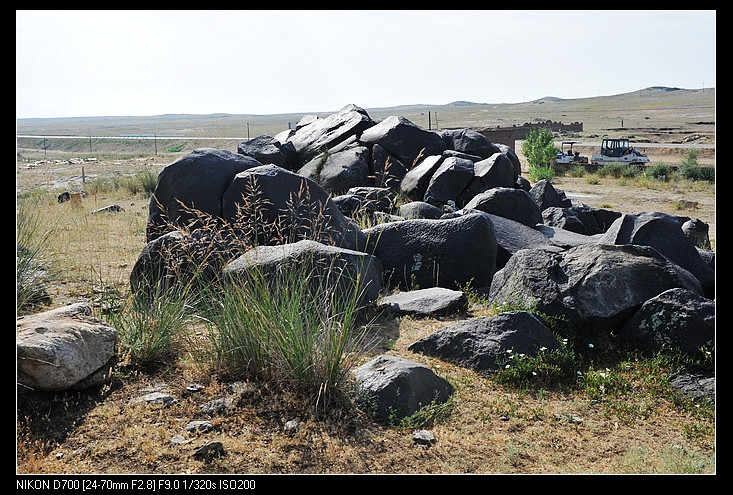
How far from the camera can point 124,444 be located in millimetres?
4043

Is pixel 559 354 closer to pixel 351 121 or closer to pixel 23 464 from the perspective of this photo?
pixel 23 464

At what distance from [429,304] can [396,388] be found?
2.52 meters

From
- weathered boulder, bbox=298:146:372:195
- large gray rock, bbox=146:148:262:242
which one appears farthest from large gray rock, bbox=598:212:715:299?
weathered boulder, bbox=298:146:372:195

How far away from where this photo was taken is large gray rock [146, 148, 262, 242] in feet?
28.9

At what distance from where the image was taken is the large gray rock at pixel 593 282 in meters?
6.03

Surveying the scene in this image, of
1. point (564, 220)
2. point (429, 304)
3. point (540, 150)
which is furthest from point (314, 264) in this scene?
point (540, 150)

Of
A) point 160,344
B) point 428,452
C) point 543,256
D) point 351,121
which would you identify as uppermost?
point 351,121

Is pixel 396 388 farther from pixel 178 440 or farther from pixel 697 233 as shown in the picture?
pixel 697 233

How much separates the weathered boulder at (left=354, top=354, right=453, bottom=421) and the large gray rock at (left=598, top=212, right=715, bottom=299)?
4412 millimetres

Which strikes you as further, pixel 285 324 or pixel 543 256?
pixel 543 256

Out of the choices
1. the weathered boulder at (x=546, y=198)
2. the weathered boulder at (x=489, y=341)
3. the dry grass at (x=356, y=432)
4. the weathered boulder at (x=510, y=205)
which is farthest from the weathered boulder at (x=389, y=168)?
the dry grass at (x=356, y=432)

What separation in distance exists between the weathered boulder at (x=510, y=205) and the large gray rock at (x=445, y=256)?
9.33 ft
